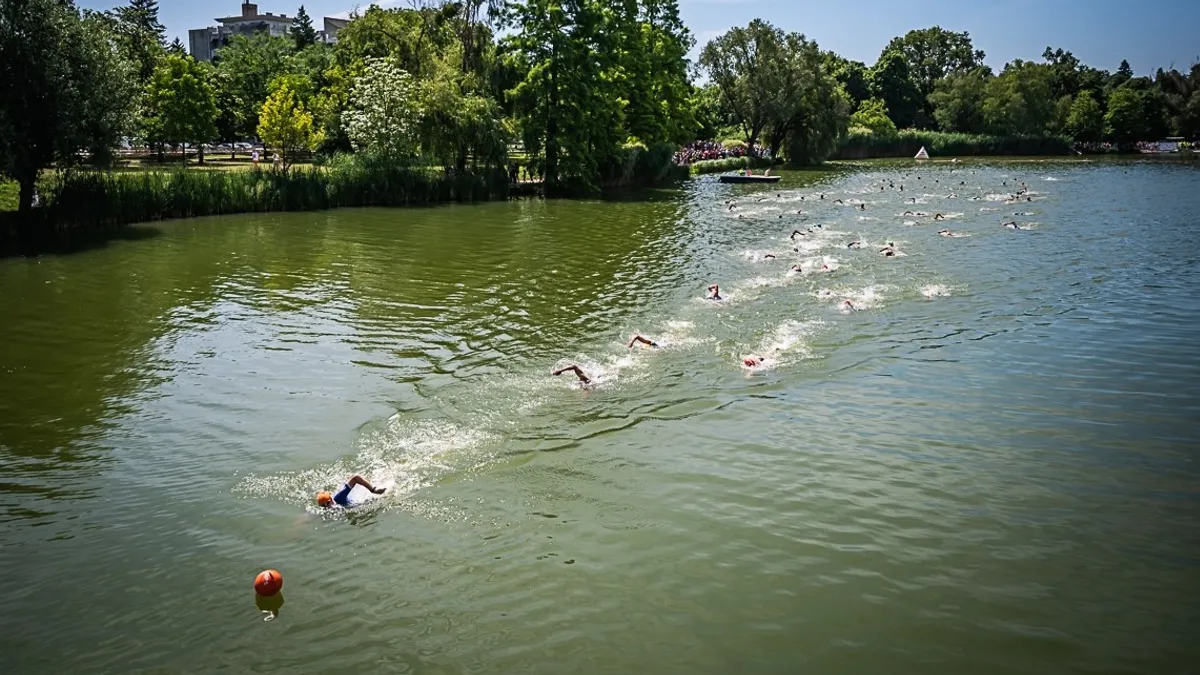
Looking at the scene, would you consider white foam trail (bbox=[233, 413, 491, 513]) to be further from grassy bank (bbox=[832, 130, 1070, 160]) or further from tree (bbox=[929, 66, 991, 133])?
tree (bbox=[929, 66, 991, 133])

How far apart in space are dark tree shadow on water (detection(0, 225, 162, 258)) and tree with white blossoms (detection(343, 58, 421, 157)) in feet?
53.1

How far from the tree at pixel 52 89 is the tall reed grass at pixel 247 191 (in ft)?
5.89

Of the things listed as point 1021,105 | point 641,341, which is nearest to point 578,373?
point 641,341

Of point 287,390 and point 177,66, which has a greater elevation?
point 177,66

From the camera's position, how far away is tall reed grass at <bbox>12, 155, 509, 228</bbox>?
133ft

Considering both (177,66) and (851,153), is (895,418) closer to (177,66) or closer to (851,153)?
(177,66)

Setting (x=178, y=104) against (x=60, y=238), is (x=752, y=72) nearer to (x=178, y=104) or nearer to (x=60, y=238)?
(x=178, y=104)

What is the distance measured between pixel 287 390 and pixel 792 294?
55.2 ft

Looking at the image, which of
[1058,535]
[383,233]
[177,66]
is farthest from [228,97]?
[1058,535]

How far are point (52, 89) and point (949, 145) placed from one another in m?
121

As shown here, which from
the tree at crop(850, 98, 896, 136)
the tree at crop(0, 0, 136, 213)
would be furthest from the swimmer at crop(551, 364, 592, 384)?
the tree at crop(850, 98, 896, 136)

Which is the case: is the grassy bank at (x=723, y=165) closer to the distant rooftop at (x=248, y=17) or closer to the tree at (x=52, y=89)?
the tree at (x=52, y=89)

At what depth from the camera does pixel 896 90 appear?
14925cm

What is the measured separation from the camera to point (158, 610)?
33.7ft
